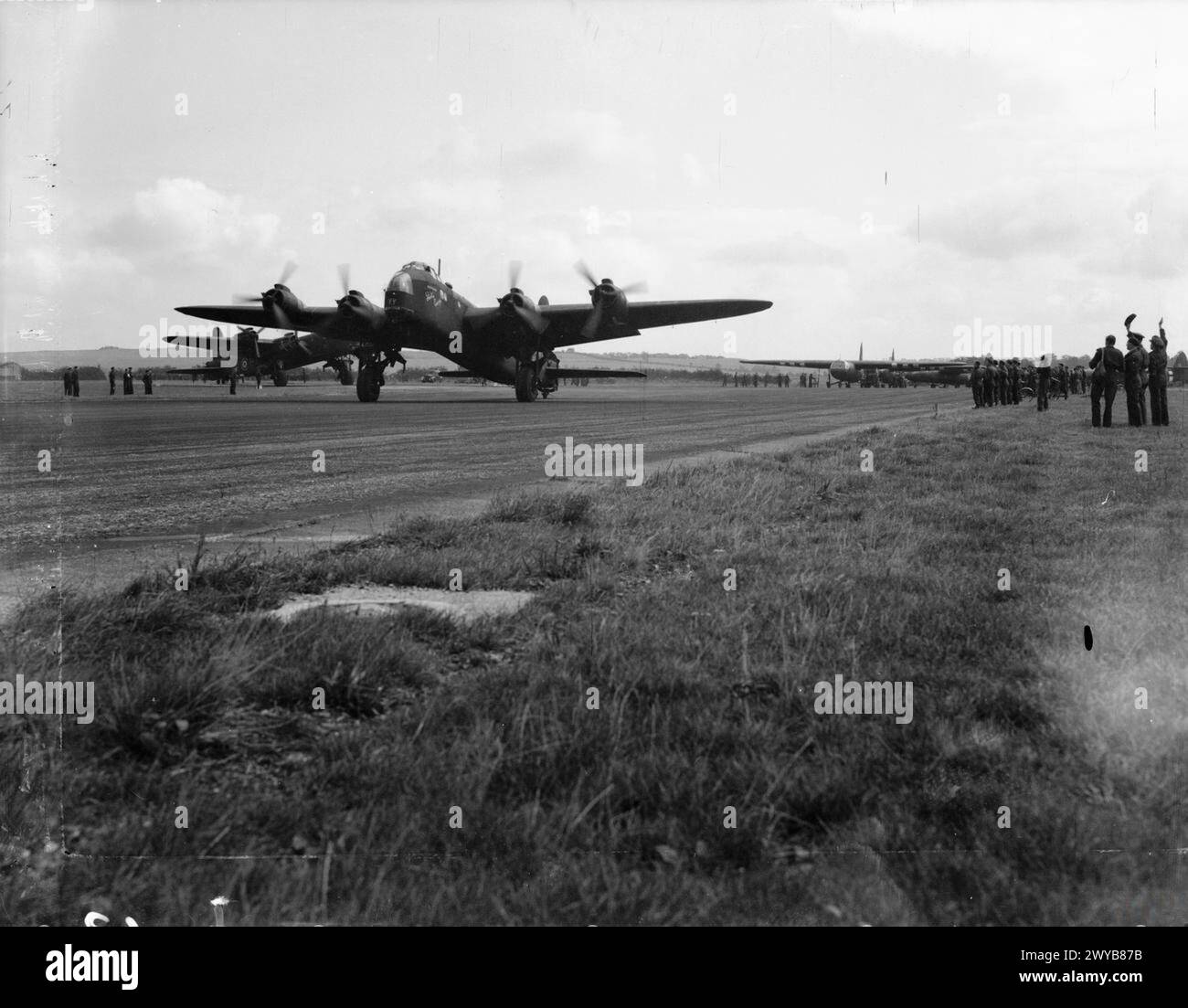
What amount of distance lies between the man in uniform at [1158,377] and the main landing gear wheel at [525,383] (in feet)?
75.4

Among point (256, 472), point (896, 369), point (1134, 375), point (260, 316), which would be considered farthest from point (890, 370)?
point (256, 472)

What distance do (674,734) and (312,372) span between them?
169m

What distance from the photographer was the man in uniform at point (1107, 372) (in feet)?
61.6

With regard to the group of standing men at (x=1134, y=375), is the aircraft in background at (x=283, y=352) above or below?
above

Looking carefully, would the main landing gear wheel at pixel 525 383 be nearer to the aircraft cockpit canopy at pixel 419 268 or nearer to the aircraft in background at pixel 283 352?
the aircraft cockpit canopy at pixel 419 268

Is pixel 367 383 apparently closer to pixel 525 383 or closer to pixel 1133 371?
pixel 525 383

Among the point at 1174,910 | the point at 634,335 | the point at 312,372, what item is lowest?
the point at 1174,910

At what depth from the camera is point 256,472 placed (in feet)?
38.8

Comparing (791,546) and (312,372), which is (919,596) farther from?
(312,372)

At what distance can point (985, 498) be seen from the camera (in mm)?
9211

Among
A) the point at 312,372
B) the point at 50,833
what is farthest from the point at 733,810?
the point at 312,372

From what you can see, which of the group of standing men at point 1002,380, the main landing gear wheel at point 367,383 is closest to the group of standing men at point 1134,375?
the group of standing men at point 1002,380

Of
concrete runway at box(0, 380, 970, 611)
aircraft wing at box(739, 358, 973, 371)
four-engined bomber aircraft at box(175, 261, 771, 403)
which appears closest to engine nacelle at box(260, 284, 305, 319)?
four-engined bomber aircraft at box(175, 261, 771, 403)

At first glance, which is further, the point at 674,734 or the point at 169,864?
the point at 674,734
